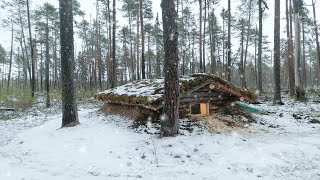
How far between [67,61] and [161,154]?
5477 millimetres

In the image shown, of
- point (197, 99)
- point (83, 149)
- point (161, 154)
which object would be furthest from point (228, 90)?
point (83, 149)

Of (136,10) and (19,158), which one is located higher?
(136,10)

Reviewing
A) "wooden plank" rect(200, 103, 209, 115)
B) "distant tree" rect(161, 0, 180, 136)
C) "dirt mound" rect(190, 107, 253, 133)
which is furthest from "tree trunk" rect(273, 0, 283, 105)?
"distant tree" rect(161, 0, 180, 136)

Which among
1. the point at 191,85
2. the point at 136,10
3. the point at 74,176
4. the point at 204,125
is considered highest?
the point at 136,10

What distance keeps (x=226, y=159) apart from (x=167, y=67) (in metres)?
2.94

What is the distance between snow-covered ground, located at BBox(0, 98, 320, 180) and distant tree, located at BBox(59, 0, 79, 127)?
0.73 metres

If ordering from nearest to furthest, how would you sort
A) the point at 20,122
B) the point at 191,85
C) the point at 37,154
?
the point at 37,154, the point at 191,85, the point at 20,122

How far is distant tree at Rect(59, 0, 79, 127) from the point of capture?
394 inches

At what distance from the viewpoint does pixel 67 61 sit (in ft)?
33.1

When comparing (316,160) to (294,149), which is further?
(294,149)

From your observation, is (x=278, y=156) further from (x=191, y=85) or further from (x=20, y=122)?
(x=20, y=122)

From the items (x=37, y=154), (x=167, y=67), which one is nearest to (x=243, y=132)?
(x=167, y=67)

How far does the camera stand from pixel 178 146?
23.6ft

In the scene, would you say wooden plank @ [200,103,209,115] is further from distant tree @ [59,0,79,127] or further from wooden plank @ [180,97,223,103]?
distant tree @ [59,0,79,127]
